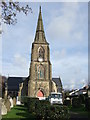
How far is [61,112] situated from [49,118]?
0.88 m

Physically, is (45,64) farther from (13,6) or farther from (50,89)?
(13,6)

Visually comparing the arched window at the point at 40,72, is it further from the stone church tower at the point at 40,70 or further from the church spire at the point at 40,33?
the church spire at the point at 40,33

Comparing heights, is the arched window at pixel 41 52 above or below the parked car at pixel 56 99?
above

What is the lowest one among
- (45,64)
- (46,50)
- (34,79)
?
(34,79)

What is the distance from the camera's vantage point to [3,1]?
7.36m

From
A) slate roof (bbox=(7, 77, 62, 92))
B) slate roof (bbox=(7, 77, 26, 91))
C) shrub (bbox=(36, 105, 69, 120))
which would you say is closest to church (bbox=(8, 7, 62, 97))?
slate roof (bbox=(7, 77, 62, 92))

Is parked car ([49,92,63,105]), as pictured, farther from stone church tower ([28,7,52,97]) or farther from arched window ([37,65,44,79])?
arched window ([37,65,44,79])

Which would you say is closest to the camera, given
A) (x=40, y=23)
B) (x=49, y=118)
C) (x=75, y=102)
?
(x=49, y=118)

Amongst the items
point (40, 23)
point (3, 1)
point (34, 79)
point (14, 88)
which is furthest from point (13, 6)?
point (14, 88)

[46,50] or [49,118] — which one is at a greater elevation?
[46,50]

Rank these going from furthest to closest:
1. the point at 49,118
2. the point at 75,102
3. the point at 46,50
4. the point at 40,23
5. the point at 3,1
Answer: the point at 40,23, the point at 46,50, the point at 75,102, the point at 49,118, the point at 3,1

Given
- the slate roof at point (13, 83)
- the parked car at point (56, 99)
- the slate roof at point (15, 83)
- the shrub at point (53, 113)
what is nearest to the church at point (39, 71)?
the slate roof at point (15, 83)

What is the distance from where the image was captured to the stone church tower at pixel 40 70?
4541 cm

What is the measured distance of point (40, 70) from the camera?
47000 mm
